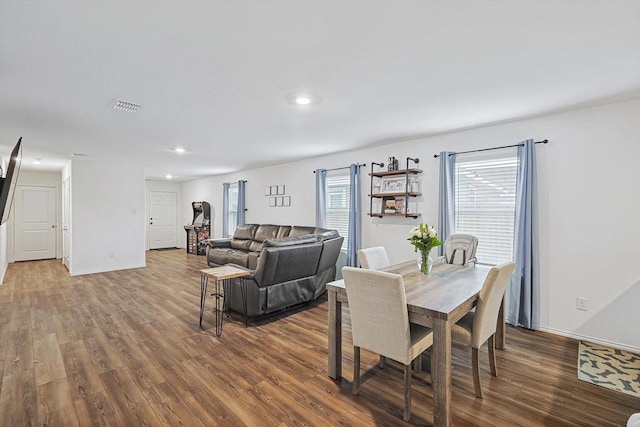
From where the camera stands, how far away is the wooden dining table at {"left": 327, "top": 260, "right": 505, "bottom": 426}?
1794 millimetres

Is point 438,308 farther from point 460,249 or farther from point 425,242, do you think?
point 460,249

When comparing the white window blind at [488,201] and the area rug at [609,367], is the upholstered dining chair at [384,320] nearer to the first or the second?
the area rug at [609,367]

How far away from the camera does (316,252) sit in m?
4.13

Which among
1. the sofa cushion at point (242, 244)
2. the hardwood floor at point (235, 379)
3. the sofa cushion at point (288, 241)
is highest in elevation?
the sofa cushion at point (288, 241)

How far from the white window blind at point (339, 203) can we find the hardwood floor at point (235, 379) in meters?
2.03

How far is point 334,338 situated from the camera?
7.78 feet

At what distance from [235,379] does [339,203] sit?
3698 millimetres

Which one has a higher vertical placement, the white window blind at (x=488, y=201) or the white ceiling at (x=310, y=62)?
the white ceiling at (x=310, y=62)

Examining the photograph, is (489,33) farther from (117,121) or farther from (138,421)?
(117,121)

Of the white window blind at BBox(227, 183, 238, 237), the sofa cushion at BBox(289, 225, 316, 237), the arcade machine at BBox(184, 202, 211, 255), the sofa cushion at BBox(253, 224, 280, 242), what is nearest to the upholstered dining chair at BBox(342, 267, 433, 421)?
the sofa cushion at BBox(289, 225, 316, 237)

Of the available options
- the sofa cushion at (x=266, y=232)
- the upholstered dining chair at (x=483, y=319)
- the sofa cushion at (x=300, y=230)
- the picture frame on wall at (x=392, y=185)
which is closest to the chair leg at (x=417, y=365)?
the upholstered dining chair at (x=483, y=319)

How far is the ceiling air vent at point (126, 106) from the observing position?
2.92m

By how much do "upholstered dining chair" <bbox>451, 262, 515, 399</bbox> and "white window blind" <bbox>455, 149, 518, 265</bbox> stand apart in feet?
5.44

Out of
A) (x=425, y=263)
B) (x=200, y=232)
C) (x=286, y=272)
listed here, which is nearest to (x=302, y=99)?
(x=425, y=263)
